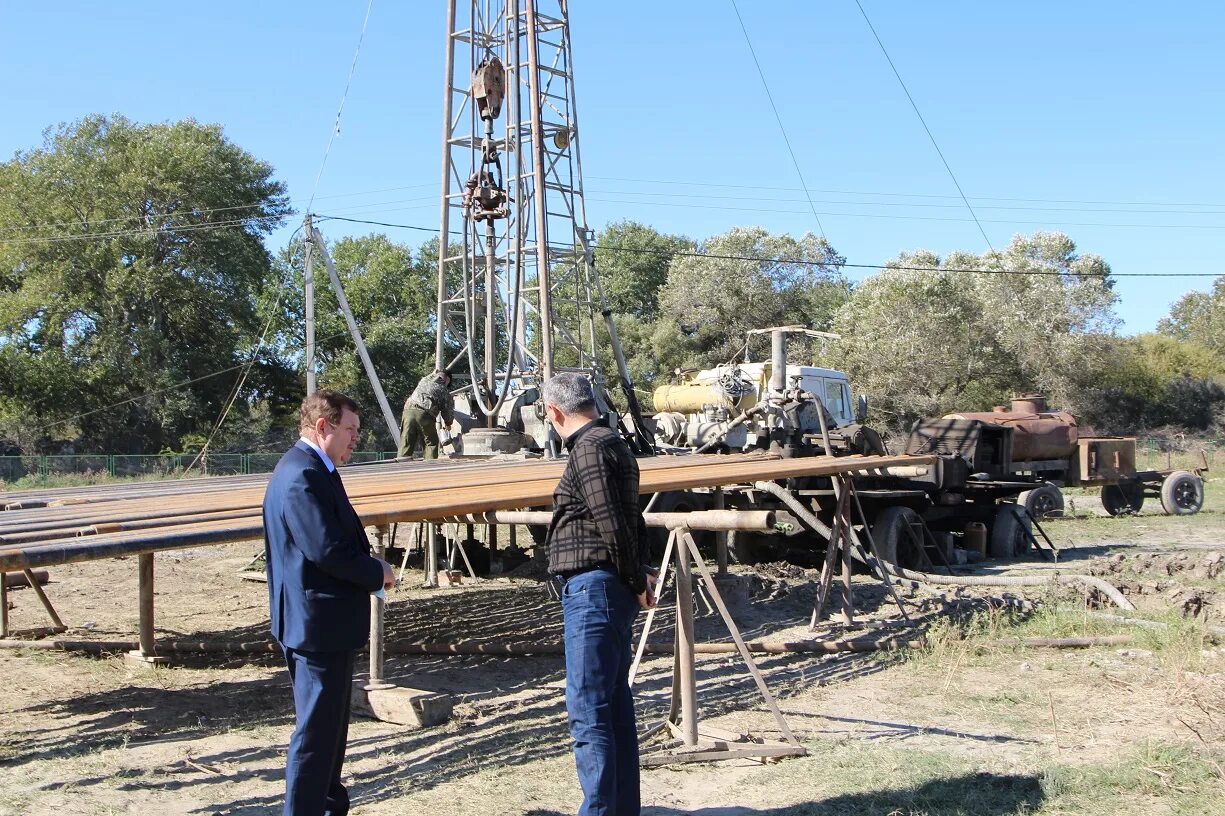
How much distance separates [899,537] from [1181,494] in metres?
11.4

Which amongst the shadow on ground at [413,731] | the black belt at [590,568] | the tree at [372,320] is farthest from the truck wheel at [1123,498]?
the tree at [372,320]

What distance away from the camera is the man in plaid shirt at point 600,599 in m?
4.10

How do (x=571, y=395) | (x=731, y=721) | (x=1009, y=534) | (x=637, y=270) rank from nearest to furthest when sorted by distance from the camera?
Answer: (x=571, y=395) < (x=731, y=721) < (x=1009, y=534) < (x=637, y=270)

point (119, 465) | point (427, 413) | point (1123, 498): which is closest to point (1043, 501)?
point (1123, 498)

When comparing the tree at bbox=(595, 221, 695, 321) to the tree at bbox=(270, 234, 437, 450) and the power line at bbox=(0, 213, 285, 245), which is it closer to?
the tree at bbox=(270, 234, 437, 450)

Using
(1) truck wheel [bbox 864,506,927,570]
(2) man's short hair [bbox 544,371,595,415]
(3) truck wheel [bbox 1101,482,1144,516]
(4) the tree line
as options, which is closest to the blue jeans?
(2) man's short hair [bbox 544,371,595,415]

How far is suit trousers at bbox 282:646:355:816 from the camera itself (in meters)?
3.96

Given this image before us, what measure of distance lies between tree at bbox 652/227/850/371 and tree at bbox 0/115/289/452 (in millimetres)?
17904

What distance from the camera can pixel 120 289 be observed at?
3853cm

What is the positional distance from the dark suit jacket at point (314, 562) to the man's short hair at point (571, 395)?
3.07ft

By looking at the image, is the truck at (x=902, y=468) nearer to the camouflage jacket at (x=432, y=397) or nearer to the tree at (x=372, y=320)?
the camouflage jacket at (x=432, y=397)

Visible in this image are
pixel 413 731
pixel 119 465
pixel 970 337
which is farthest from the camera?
pixel 970 337

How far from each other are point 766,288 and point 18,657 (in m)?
42.5

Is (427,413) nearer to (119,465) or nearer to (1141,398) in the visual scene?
(119,465)
